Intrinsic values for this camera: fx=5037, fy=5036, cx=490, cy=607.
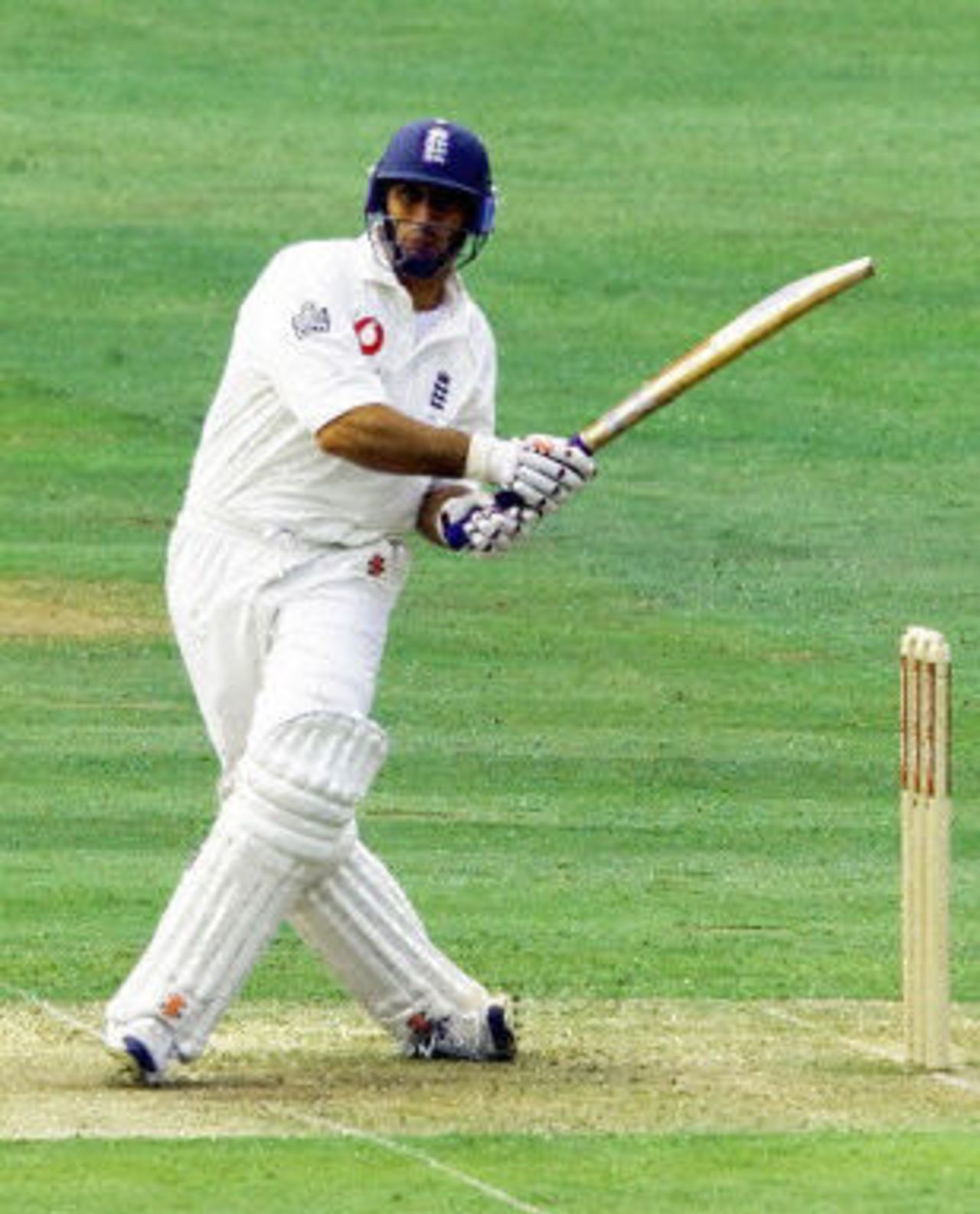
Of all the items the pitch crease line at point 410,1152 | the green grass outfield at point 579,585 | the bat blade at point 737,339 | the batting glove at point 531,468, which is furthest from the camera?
the bat blade at point 737,339

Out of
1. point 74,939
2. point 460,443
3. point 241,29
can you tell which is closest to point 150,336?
point 241,29

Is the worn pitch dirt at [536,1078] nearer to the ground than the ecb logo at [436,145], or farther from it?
nearer to the ground

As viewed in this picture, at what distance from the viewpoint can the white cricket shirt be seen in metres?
10.6

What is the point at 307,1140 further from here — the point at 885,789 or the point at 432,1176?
the point at 885,789

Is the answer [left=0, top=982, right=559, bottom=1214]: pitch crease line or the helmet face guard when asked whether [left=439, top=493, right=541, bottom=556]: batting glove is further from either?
[left=0, top=982, right=559, bottom=1214]: pitch crease line

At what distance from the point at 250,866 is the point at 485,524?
2.91ft

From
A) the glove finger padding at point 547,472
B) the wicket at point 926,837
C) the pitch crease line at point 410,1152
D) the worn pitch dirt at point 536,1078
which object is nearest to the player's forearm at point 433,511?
the glove finger padding at point 547,472

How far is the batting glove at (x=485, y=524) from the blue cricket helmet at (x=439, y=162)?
2.04 ft

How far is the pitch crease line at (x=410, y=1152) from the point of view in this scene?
9.19 m

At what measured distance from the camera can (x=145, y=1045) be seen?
10.4 m

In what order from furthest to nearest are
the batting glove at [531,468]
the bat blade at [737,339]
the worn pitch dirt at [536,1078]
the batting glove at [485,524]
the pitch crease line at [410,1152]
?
the bat blade at [737,339] < the batting glove at [485,524] < the batting glove at [531,468] < the worn pitch dirt at [536,1078] < the pitch crease line at [410,1152]

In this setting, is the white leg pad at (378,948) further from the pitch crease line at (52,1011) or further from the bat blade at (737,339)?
the bat blade at (737,339)

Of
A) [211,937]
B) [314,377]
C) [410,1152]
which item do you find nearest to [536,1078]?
[211,937]

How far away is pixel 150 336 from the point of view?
91.8ft
